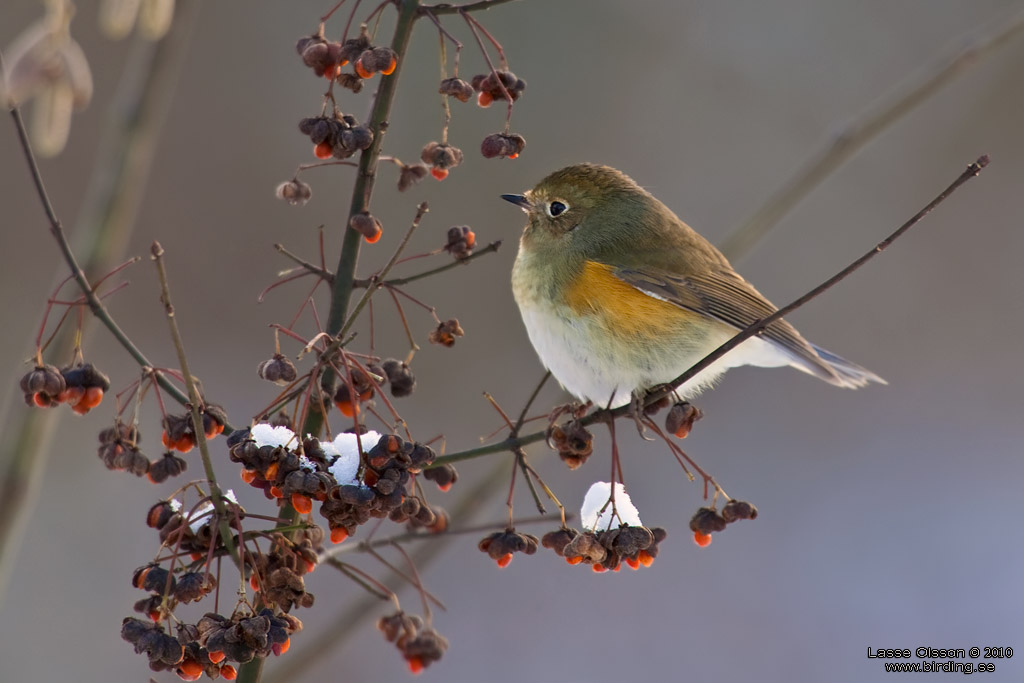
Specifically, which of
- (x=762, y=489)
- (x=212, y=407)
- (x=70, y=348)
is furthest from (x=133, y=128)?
(x=762, y=489)

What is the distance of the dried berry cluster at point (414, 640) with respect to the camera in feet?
6.22

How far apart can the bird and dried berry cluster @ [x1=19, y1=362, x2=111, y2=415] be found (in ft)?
3.86

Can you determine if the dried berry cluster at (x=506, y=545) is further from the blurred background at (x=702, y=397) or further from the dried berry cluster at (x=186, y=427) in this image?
the blurred background at (x=702, y=397)

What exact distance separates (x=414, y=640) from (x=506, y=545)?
377 mm

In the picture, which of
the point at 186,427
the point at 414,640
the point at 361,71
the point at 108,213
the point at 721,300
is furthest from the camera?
the point at 721,300

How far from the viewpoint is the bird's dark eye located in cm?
304

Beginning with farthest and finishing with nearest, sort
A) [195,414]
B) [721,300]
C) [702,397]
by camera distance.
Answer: [702,397]
[721,300]
[195,414]

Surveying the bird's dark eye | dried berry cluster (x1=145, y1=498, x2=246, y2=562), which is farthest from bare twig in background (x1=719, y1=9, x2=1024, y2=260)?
dried berry cluster (x1=145, y1=498, x2=246, y2=562)

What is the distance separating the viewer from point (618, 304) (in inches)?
105

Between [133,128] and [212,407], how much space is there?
820mm

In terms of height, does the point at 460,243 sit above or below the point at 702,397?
below

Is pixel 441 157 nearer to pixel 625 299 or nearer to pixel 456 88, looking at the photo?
pixel 456 88

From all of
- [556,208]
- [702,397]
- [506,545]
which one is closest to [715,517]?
[506,545]

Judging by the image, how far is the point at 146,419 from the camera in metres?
5.37
